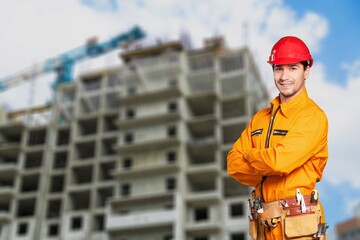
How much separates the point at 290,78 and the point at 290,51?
0.19 meters

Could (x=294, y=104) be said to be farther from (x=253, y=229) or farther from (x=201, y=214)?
(x=201, y=214)

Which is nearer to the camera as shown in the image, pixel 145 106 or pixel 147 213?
pixel 147 213

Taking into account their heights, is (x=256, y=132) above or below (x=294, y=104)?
below

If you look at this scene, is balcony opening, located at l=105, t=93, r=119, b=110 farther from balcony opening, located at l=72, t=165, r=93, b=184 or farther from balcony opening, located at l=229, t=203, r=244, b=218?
balcony opening, located at l=229, t=203, r=244, b=218

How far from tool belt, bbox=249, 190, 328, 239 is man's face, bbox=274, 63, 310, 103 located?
2.42 feet

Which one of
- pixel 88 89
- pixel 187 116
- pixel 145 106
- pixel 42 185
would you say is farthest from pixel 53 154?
pixel 187 116

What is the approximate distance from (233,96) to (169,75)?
669cm

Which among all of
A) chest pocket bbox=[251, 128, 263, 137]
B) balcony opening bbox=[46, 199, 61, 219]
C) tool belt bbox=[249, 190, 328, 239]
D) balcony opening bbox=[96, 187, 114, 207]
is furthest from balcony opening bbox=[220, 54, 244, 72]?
tool belt bbox=[249, 190, 328, 239]

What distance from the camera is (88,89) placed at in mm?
59500

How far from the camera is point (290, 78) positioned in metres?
3.75

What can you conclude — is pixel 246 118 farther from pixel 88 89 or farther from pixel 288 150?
pixel 288 150

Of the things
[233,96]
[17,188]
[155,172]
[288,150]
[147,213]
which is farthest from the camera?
[17,188]

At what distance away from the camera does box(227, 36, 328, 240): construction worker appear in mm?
3502

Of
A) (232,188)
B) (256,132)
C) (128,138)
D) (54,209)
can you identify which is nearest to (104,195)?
(128,138)
